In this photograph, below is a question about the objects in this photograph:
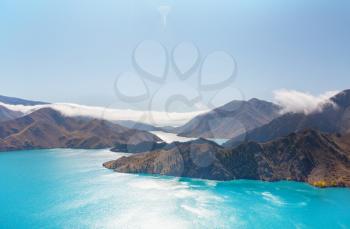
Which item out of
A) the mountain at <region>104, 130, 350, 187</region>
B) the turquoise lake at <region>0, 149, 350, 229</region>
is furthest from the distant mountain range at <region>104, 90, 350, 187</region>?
the turquoise lake at <region>0, 149, 350, 229</region>

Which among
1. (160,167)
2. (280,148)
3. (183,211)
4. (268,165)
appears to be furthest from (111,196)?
(280,148)

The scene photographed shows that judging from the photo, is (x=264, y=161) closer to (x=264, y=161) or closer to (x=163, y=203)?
(x=264, y=161)

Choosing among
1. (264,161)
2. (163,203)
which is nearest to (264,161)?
(264,161)

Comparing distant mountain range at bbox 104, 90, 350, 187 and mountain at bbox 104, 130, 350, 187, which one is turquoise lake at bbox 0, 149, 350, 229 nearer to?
distant mountain range at bbox 104, 90, 350, 187

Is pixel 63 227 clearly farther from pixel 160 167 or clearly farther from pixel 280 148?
pixel 280 148

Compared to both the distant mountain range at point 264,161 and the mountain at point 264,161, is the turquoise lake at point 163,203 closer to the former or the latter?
the distant mountain range at point 264,161

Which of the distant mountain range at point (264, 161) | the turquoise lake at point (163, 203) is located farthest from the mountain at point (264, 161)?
the turquoise lake at point (163, 203)
